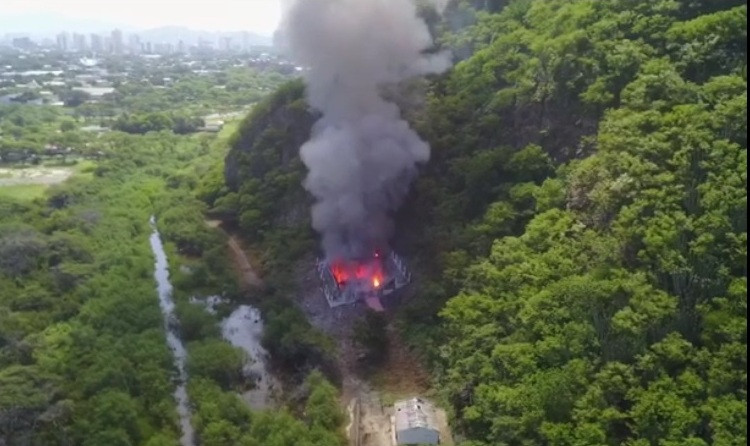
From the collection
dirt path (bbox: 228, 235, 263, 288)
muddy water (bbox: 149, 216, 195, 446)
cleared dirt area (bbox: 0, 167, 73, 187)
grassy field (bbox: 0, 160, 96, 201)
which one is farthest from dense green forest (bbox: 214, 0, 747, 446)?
cleared dirt area (bbox: 0, 167, 73, 187)

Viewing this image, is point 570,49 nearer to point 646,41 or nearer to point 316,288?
point 646,41

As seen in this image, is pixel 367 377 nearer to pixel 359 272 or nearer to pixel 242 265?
pixel 359 272

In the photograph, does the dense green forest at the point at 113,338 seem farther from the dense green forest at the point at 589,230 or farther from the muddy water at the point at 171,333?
the dense green forest at the point at 589,230

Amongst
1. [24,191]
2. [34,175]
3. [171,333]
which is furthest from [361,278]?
[34,175]

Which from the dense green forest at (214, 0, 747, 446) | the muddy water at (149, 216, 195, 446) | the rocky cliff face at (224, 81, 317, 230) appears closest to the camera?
the dense green forest at (214, 0, 747, 446)

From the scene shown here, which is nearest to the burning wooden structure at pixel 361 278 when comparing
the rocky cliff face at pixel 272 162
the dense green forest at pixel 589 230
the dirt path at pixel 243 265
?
the dense green forest at pixel 589 230

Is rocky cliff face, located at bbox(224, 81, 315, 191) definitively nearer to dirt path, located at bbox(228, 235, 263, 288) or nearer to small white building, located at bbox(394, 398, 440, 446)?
dirt path, located at bbox(228, 235, 263, 288)
